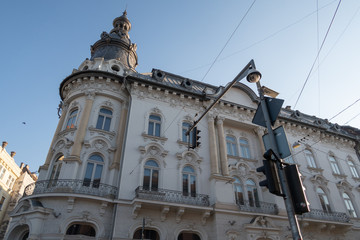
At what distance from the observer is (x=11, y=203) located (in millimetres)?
39594

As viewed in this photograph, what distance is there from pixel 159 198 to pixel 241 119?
11453 millimetres

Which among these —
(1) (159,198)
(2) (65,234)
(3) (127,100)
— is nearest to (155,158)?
(1) (159,198)

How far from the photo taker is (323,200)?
22188mm

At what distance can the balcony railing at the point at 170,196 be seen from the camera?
1502 cm

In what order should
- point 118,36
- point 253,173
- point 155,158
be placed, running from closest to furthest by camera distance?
point 155,158 → point 253,173 → point 118,36

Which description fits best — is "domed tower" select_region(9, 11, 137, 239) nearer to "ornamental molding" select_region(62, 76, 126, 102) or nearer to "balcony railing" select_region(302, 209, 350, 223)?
"ornamental molding" select_region(62, 76, 126, 102)

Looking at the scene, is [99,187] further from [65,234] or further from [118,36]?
[118,36]

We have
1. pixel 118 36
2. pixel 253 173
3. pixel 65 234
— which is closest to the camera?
pixel 65 234

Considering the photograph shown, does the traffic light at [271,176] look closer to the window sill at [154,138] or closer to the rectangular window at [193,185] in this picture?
the rectangular window at [193,185]

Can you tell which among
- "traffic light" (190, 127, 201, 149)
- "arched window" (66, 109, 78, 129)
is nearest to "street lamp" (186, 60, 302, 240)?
"traffic light" (190, 127, 201, 149)

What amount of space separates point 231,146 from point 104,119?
36.5 feet

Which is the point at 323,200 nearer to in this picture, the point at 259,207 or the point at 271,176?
the point at 259,207

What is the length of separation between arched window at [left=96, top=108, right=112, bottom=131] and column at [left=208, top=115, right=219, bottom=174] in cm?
828

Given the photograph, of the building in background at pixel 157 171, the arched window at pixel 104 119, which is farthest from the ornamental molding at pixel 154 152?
the arched window at pixel 104 119
